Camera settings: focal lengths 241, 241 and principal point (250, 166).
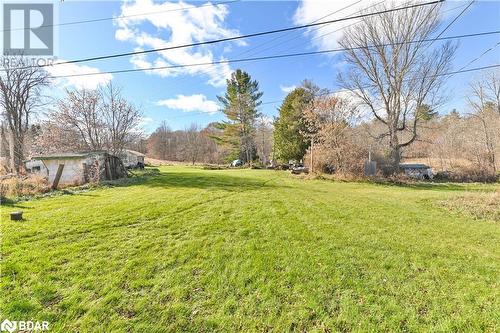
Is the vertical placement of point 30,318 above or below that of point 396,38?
below

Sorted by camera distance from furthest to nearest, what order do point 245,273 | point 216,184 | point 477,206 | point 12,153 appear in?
point 12,153, point 216,184, point 477,206, point 245,273

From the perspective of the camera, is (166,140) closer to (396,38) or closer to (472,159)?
(396,38)

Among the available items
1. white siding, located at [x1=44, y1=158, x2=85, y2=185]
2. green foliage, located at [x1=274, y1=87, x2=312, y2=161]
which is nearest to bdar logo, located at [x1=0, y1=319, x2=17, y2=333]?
white siding, located at [x1=44, y1=158, x2=85, y2=185]

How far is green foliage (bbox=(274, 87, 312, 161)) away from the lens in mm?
26312

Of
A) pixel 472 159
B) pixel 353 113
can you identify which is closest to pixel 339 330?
pixel 353 113

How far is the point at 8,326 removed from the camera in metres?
2.66

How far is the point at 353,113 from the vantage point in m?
19.8

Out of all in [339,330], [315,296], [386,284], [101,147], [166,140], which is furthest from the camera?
[166,140]

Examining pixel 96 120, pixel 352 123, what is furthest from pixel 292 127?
pixel 96 120

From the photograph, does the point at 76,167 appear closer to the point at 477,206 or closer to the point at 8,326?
the point at 8,326

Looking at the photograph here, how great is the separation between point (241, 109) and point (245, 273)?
3259 cm

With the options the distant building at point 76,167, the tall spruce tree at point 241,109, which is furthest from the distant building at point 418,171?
the distant building at point 76,167

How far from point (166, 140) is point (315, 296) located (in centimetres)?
6108

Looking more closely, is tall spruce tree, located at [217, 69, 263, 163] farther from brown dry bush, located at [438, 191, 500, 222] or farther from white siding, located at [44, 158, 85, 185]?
brown dry bush, located at [438, 191, 500, 222]
